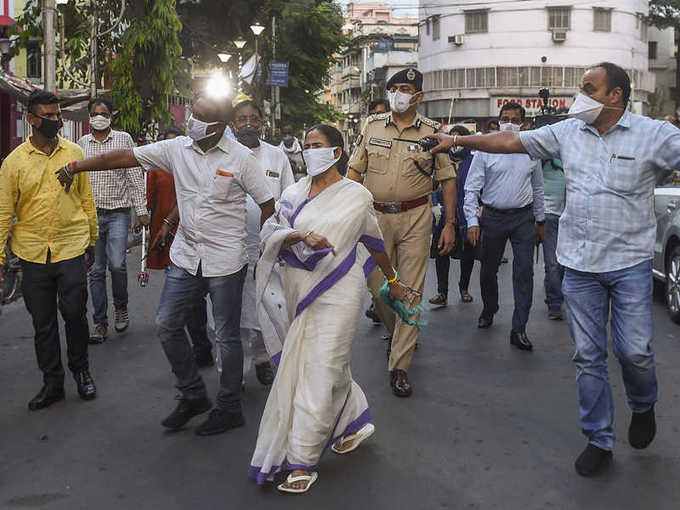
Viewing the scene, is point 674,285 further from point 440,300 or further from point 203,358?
point 203,358

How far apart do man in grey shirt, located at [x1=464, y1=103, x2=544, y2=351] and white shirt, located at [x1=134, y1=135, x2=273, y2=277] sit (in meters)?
3.01

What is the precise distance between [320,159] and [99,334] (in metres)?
4.02

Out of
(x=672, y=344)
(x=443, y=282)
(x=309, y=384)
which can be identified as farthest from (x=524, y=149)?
(x=443, y=282)

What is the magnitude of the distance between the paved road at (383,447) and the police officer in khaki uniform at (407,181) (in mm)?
916

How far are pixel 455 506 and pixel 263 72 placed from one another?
28.7 m

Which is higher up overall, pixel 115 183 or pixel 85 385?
pixel 115 183

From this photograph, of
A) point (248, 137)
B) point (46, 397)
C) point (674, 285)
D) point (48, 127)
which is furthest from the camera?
point (674, 285)

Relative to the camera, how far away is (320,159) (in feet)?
16.3

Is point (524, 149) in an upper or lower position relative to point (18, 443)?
upper

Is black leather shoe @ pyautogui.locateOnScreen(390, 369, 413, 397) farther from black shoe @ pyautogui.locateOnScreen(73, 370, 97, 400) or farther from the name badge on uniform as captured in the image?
black shoe @ pyautogui.locateOnScreen(73, 370, 97, 400)

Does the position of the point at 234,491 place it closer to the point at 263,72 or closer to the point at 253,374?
the point at 253,374

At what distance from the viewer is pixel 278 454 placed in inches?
184

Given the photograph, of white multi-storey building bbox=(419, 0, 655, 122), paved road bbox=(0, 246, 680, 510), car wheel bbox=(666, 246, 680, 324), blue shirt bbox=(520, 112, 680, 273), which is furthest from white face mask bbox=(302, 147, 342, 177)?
white multi-storey building bbox=(419, 0, 655, 122)

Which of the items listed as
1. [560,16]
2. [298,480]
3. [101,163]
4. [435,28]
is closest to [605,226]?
[298,480]
